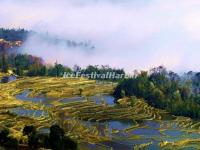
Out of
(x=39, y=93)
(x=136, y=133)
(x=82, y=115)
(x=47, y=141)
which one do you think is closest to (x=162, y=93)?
(x=82, y=115)

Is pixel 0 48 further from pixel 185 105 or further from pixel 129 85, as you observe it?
pixel 185 105

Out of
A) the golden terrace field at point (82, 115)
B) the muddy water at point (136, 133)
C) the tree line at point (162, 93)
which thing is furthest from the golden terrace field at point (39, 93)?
the tree line at point (162, 93)

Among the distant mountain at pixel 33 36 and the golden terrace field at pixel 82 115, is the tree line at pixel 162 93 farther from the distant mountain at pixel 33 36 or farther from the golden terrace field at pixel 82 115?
the distant mountain at pixel 33 36

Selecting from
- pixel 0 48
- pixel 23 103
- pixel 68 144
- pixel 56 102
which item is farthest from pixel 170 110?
pixel 0 48

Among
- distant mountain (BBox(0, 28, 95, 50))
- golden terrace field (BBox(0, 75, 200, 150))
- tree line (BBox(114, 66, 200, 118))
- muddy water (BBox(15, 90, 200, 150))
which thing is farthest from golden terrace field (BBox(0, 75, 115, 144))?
distant mountain (BBox(0, 28, 95, 50))

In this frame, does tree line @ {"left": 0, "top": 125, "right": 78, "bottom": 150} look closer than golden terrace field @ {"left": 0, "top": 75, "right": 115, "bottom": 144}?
Yes

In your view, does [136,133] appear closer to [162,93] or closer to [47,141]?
[47,141]

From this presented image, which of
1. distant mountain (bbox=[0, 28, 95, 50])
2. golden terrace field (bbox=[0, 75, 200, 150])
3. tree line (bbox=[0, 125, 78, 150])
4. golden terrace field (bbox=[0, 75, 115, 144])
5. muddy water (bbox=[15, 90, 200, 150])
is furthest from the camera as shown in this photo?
distant mountain (bbox=[0, 28, 95, 50])

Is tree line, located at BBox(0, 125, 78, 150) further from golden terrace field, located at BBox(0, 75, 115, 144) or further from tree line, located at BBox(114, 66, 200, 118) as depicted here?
tree line, located at BBox(114, 66, 200, 118)
